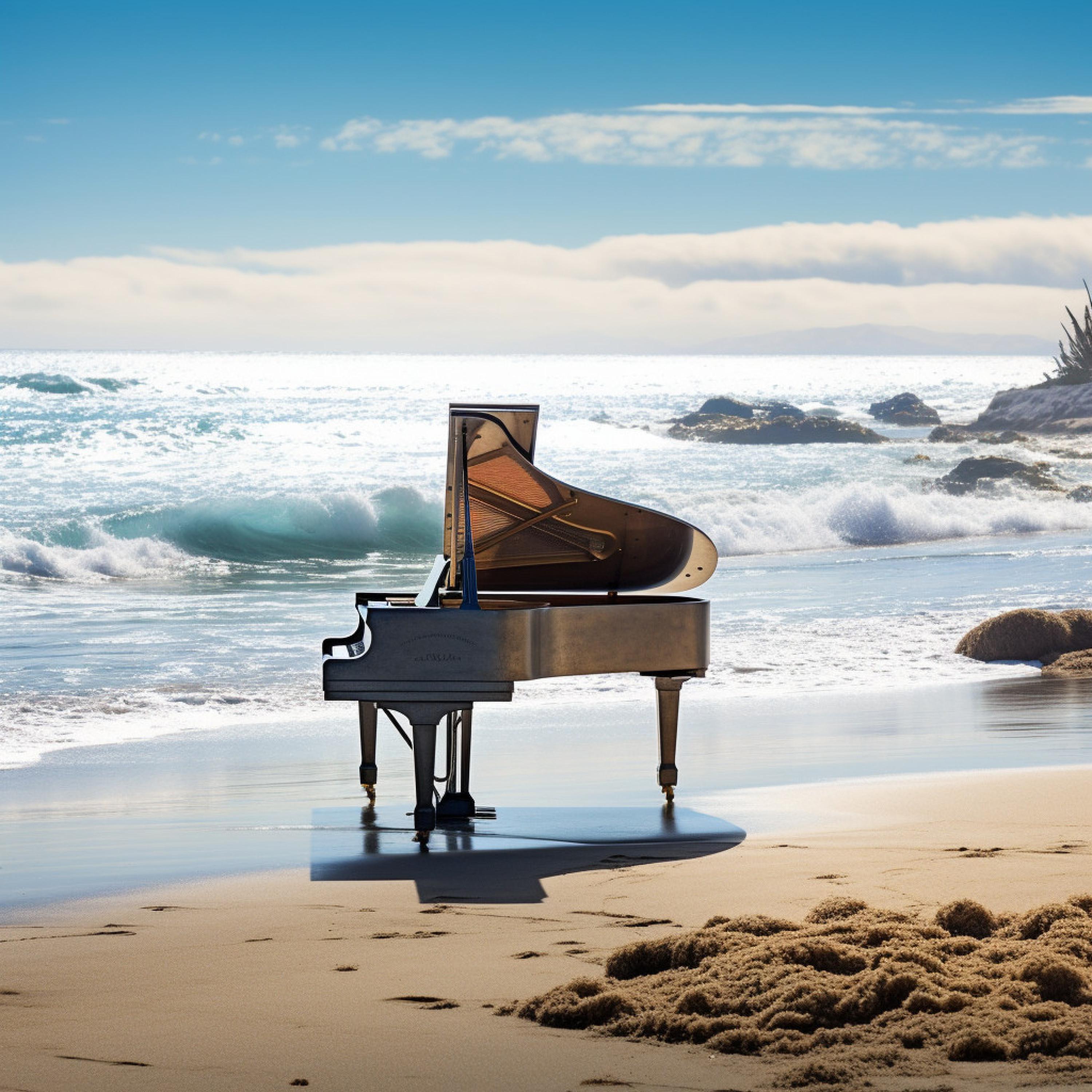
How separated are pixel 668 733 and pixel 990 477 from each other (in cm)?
2603

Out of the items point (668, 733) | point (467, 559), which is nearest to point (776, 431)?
point (668, 733)

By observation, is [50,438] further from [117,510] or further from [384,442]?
[117,510]

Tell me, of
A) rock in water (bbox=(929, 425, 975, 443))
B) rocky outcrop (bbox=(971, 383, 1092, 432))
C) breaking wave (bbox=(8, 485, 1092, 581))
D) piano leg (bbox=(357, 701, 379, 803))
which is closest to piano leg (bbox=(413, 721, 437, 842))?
piano leg (bbox=(357, 701, 379, 803))

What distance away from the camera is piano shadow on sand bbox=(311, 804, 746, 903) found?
4.90 meters

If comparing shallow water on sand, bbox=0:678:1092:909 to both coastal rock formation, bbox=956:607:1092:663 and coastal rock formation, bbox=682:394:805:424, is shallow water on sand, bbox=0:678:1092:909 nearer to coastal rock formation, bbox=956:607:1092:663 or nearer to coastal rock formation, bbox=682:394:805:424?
coastal rock formation, bbox=956:607:1092:663

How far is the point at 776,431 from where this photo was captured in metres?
43.0

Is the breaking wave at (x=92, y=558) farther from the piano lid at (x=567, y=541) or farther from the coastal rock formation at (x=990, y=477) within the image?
the coastal rock formation at (x=990, y=477)

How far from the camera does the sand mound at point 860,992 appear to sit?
2.98m

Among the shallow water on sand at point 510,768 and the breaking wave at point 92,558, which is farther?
the breaking wave at point 92,558

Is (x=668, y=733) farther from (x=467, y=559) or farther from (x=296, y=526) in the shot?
(x=296, y=526)

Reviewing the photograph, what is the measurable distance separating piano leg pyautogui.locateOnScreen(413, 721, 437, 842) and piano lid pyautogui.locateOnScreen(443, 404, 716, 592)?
38.8 inches

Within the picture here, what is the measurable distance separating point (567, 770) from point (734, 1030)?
390cm

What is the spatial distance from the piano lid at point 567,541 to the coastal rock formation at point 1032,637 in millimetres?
4811

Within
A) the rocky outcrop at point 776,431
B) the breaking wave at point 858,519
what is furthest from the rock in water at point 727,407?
the breaking wave at point 858,519
